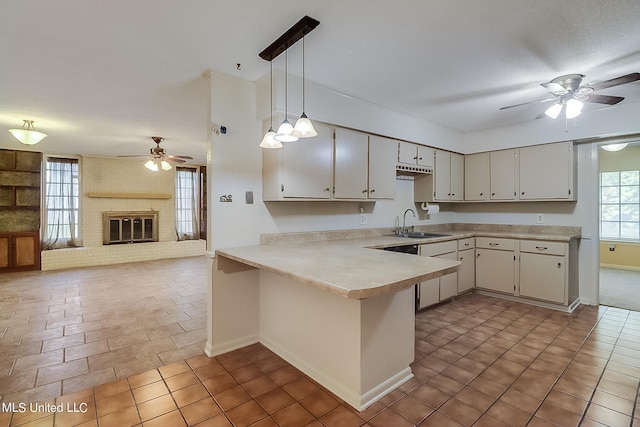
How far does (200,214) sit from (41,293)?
394 cm

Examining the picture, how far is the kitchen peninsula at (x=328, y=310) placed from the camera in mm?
1746

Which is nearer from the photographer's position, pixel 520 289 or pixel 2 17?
pixel 2 17

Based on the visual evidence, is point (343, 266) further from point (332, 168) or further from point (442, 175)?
point (442, 175)

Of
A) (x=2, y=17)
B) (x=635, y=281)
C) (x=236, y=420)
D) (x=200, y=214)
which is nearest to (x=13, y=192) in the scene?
(x=200, y=214)

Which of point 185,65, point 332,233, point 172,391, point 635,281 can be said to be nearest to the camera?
point 172,391

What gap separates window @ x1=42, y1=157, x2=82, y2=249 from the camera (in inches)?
251

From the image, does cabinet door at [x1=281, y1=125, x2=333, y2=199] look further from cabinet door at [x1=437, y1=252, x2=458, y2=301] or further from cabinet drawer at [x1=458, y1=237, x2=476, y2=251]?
cabinet drawer at [x1=458, y1=237, x2=476, y2=251]

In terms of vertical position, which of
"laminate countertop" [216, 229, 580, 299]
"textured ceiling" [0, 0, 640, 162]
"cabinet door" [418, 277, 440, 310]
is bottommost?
"cabinet door" [418, 277, 440, 310]

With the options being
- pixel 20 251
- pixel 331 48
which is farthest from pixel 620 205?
pixel 20 251

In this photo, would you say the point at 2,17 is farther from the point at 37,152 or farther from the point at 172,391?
the point at 37,152

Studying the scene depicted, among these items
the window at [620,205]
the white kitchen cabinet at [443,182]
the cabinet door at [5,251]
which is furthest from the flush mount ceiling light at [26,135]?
the window at [620,205]

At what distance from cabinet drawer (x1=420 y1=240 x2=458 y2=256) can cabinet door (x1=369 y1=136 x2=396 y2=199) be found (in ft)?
2.33

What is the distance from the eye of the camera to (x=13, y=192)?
598 cm

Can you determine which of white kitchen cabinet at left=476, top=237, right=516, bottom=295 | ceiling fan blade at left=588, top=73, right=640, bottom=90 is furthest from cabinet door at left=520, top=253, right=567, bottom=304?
ceiling fan blade at left=588, top=73, right=640, bottom=90
